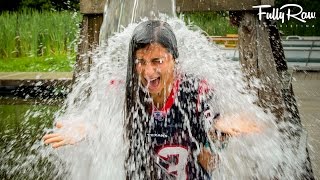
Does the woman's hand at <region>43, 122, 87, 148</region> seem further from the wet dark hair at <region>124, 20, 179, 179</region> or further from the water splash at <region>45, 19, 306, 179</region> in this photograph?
the water splash at <region>45, 19, 306, 179</region>

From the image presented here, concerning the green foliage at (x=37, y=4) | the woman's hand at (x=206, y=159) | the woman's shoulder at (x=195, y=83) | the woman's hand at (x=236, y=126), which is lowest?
the woman's hand at (x=206, y=159)

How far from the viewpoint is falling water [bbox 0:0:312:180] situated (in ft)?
9.09

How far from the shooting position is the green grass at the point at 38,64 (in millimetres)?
9711

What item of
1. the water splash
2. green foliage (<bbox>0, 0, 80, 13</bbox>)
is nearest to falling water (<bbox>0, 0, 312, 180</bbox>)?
the water splash

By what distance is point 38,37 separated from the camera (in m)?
10.6

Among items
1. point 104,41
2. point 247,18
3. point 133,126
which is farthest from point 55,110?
point 133,126

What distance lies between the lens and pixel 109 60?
375cm

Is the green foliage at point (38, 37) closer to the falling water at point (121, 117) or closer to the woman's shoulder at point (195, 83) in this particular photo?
the falling water at point (121, 117)

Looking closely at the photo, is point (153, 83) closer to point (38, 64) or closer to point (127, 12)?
point (127, 12)

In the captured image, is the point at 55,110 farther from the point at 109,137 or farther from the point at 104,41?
the point at 109,137

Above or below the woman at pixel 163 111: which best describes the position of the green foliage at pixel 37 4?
above

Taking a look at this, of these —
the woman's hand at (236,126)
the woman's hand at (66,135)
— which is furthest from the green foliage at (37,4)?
the woman's hand at (236,126)

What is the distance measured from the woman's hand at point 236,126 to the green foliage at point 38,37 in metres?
8.32

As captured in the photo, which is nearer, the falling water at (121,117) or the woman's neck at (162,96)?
the woman's neck at (162,96)
